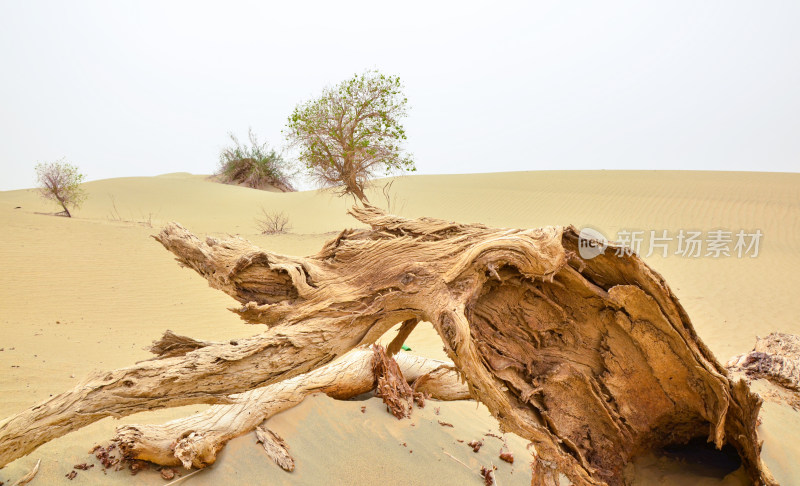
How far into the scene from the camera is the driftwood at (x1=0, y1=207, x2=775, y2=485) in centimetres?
263

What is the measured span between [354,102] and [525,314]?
1273cm

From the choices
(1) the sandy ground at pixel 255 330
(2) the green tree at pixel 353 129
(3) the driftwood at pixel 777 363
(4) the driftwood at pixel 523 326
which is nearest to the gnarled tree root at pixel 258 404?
(1) the sandy ground at pixel 255 330

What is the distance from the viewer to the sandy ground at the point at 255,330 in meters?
3.25

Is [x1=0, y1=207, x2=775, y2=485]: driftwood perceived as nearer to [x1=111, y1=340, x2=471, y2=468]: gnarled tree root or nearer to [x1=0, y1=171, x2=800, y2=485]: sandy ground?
[x1=0, y1=171, x2=800, y2=485]: sandy ground

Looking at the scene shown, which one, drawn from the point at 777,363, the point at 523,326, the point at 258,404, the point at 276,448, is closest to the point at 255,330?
the point at 258,404

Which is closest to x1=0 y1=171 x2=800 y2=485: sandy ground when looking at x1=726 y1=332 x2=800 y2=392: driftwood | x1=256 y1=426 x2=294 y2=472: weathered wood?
x1=256 y1=426 x2=294 y2=472: weathered wood

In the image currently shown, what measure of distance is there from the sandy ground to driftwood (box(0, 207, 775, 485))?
1.52ft

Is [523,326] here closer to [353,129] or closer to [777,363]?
[777,363]

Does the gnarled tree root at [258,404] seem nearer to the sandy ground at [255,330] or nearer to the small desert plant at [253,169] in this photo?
the sandy ground at [255,330]

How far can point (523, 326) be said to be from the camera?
2.97m

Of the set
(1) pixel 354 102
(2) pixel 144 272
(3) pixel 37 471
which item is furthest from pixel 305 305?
(1) pixel 354 102

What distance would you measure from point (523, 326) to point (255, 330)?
19.6 ft

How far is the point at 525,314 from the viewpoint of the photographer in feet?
9.76

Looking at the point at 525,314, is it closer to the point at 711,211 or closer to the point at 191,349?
the point at 191,349
